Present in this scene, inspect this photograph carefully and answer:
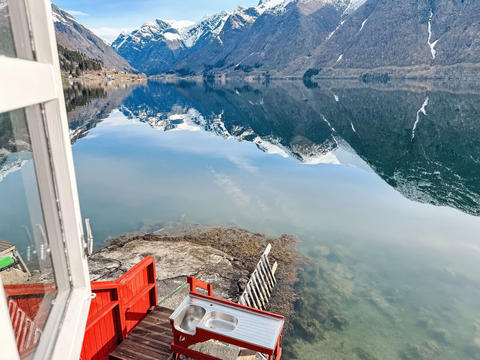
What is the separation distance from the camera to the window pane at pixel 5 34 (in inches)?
71.3

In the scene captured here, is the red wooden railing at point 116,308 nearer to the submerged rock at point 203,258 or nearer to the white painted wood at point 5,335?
the submerged rock at point 203,258

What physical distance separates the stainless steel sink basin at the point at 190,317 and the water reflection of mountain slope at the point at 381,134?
22.1 m

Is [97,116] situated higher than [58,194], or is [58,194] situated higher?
[58,194]

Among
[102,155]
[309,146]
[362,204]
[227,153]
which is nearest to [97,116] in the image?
[102,155]

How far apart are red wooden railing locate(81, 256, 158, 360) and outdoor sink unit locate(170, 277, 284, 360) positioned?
1.20 meters

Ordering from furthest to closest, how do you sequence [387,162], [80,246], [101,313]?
[387,162] < [101,313] < [80,246]

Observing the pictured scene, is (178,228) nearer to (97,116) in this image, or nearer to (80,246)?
(80,246)

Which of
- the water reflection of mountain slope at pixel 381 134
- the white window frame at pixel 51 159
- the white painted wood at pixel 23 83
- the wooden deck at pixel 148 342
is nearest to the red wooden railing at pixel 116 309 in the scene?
the wooden deck at pixel 148 342

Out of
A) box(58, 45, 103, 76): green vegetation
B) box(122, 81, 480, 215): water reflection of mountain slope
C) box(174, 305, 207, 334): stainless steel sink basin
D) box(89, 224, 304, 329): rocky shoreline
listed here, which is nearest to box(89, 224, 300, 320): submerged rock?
box(89, 224, 304, 329): rocky shoreline

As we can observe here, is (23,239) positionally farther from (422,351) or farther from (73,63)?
(73,63)

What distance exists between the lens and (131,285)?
7008mm

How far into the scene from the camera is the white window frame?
179cm

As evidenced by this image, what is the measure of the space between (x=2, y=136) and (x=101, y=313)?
534 centimetres

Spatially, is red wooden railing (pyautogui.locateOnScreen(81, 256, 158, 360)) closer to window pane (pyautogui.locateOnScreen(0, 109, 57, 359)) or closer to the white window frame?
the white window frame
